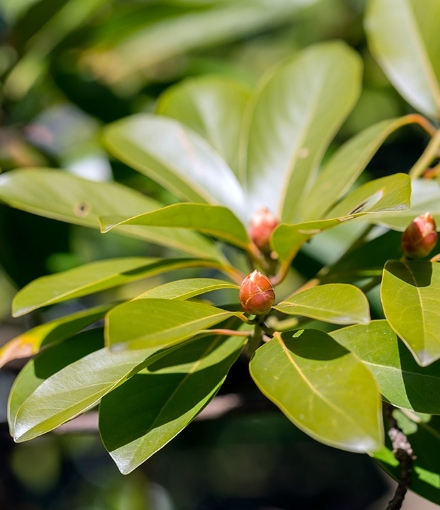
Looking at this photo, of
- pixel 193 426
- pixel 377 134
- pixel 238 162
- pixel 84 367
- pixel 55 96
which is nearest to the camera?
pixel 84 367

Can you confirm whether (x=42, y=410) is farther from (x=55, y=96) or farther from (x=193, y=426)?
(x=193, y=426)

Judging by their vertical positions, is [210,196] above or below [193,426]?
above

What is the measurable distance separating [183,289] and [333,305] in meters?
0.14

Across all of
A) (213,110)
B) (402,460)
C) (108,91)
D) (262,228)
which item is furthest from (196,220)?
(108,91)

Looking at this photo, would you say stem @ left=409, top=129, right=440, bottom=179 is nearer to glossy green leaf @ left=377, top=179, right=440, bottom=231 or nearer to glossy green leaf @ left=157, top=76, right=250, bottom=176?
glossy green leaf @ left=377, top=179, right=440, bottom=231

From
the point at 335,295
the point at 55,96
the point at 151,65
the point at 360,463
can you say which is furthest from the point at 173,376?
the point at 360,463

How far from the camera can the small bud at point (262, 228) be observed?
85 centimetres

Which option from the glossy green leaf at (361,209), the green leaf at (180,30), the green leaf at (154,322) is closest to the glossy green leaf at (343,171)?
the glossy green leaf at (361,209)

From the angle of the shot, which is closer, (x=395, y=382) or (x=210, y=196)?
(x=395, y=382)

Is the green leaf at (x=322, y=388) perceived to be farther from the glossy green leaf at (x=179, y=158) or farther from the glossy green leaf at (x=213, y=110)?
the glossy green leaf at (x=213, y=110)

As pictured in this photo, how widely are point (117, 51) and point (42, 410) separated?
118cm

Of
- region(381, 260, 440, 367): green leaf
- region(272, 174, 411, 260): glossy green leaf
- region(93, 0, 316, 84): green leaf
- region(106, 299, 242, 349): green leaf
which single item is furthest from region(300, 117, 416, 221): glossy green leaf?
region(93, 0, 316, 84): green leaf

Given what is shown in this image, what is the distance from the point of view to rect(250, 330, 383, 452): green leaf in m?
0.49

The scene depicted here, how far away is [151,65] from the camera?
1.71m
